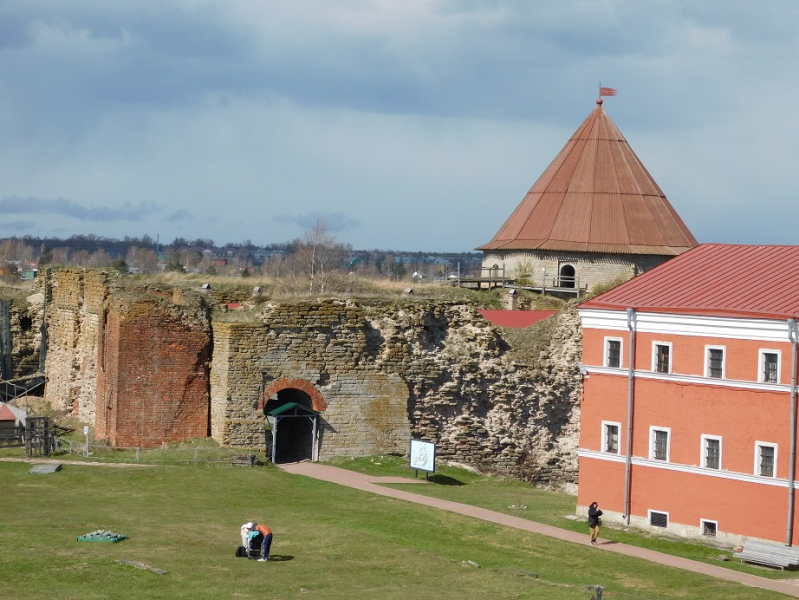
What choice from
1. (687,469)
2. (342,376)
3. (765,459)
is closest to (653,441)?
(687,469)

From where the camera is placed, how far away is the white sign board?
31344 millimetres

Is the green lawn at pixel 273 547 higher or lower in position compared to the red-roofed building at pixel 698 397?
lower

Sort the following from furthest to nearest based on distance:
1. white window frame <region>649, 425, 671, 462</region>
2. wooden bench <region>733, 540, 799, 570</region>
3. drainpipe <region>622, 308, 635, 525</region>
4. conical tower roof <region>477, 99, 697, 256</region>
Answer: conical tower roof <region>477, 99, 697, 256</region> < drainpipe <region>622, 308, 635, 525</region> < white window frame <region>649, 425, 671, 462</region> < wooden bench <region>733, 540, 799, 570</region>

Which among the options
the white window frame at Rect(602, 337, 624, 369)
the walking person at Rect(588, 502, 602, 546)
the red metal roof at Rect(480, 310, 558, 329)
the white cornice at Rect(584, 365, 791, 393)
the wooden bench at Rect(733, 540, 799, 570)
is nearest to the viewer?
the wooden bench at Rect(733, 540, 799, 570)

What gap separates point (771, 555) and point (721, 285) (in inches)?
232

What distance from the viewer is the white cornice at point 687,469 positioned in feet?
82.2

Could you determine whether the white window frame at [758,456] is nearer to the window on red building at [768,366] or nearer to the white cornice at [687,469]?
the white cornice at [687,469]

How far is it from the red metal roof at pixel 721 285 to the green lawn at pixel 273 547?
520cm

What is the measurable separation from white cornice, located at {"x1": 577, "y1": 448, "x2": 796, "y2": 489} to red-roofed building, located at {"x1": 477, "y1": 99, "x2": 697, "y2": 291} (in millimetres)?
24290

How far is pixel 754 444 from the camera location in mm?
25344

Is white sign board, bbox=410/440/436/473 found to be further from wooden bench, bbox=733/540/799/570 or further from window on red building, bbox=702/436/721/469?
wooden bench, bbox=733/540/799/570

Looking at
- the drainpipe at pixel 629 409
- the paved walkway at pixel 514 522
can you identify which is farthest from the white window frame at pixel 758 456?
the drainpipe at pixel 629 409

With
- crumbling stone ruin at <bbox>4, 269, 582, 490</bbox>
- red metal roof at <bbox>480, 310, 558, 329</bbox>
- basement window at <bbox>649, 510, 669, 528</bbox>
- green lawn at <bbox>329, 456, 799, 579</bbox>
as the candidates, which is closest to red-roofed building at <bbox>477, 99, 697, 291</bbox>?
red metal roof at <bbox>480, 310, 558, 329</bbox>

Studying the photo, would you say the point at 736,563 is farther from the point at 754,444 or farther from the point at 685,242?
the point at 685,242
